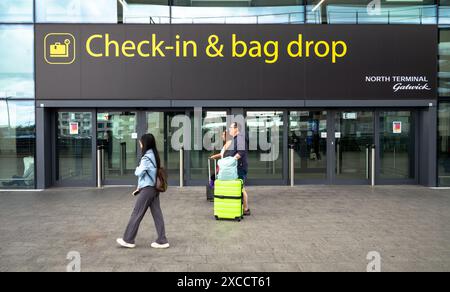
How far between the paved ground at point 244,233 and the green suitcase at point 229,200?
7.4 inches

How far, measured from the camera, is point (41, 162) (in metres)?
11.4

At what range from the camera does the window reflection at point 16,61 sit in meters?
11.4

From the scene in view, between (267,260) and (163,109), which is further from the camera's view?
(163,109)

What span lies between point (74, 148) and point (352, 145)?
7.72 metres

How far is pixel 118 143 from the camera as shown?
39.9 ft

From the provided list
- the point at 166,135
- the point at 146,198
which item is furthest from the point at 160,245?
the point at 166,135

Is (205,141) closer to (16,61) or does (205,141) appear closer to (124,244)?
(16,61)

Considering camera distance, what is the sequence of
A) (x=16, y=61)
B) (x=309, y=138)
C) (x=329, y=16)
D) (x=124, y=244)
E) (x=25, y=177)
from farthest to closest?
(x=309, y=138), (x=329, y=16), (x=25, y=177), (x=16, y=61), (x=124, y=244)

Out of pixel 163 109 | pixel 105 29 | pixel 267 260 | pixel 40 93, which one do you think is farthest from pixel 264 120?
pixel 267 260

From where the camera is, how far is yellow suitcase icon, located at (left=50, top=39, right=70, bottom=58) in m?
11.4

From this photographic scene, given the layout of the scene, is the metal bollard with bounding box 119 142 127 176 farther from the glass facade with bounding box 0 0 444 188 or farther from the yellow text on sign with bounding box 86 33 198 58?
the yellow text on sign with bounding box 86 33 198 58
